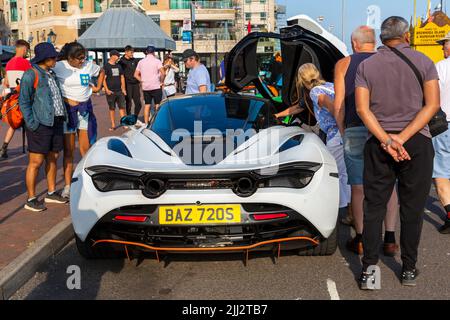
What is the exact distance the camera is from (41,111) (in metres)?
5.73

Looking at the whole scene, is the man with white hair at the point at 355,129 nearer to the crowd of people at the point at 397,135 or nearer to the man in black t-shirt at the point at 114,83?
the crowd of people at the point at 397,135

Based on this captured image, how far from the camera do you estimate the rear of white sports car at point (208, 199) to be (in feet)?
12.5

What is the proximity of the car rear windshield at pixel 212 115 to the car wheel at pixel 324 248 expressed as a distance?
3.70 ft

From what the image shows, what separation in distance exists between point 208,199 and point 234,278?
696mm

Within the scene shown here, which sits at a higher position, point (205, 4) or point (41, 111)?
point (205, 4)

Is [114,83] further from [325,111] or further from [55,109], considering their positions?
[325,111]

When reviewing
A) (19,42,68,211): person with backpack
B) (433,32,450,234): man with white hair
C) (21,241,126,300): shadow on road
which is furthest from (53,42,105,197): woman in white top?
(433,32,450,234): man with white hair

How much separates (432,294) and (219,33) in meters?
62.2

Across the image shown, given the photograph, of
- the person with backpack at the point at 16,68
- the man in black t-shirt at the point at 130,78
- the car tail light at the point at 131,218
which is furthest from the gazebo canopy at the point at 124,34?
the car tail light at the point at 131,218

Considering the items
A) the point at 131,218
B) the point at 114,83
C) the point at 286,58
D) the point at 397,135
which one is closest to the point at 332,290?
the point at 397,135

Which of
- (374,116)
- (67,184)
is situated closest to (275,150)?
(374,116)

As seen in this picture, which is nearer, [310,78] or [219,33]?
[310,78]

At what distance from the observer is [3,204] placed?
6270 millimetres
